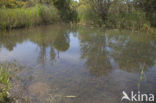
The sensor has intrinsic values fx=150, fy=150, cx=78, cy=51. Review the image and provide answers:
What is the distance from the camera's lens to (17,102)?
1913mm

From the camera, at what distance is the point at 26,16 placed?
789 cm

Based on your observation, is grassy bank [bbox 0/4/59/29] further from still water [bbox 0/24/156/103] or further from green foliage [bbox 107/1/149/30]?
green foliage [bbox 107/1/149/30]

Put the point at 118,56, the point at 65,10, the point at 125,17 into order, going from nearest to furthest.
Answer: the point at 118,56 → the point at 125,17 → the point at 65,10

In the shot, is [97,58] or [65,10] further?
[65,10]

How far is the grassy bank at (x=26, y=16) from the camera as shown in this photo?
670cm

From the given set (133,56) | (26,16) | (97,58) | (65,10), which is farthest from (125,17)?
(26,16)

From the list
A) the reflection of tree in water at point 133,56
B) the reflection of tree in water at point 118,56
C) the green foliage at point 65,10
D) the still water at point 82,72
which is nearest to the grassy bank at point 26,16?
the green foliage at point 65,10

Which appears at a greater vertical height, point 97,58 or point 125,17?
point 125,17

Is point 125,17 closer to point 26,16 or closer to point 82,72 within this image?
point 26,16

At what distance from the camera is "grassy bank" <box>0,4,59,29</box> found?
22.0 feet

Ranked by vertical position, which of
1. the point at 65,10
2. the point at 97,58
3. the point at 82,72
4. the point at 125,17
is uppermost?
the point at 65,10

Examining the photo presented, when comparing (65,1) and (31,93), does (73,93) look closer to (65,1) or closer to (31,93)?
(31,93)

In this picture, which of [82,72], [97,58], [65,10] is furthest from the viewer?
[65,10]

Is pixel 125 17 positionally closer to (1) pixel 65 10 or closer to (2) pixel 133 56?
(2) pixel 133 56
